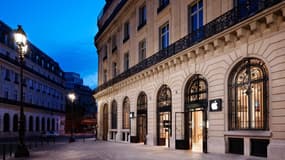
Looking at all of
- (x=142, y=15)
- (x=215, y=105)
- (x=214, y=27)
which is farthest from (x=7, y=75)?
(x=215, y=105)

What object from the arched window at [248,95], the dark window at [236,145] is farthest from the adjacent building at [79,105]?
the arched window at [248,95]

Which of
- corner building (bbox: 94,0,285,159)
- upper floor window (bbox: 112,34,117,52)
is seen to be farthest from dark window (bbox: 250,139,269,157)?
upper floor window (bbox: 112,34,117,52)

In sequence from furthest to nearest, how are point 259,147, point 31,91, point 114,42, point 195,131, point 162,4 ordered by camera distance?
point 31,91 < point 114,42 < point 162,4 < point 195,131 < point 259,147

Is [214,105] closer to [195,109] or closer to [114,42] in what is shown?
[195,109]

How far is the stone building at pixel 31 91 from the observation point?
164ft

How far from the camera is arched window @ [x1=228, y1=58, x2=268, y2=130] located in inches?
549

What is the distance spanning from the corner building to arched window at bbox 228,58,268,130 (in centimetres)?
4

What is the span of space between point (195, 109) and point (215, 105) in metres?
2.51

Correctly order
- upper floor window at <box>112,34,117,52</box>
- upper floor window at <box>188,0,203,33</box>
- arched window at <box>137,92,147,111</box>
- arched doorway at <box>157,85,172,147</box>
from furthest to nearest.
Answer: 1. upper floor window at <box>112,34,117,52</box>
2. arched window at <box>137,92,147,111</box>
3. arched doorway at <box>157,85,172,147</box>
4. upper floor window at <box>188,0,203,33</box>

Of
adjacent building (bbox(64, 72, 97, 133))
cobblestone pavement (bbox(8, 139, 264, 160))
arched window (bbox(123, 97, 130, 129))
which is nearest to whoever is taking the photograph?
cobblestone pavement (bbox(8, 139, 264, 160))

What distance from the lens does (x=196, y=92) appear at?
19.0 m

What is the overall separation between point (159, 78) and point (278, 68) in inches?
443

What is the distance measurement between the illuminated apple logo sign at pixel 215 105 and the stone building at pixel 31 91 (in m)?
38.2

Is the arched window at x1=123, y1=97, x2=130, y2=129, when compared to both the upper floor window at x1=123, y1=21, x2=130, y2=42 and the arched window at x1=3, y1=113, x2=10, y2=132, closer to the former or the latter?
the upper floor window at x1=123, y1=21, x2=130, y2=42
